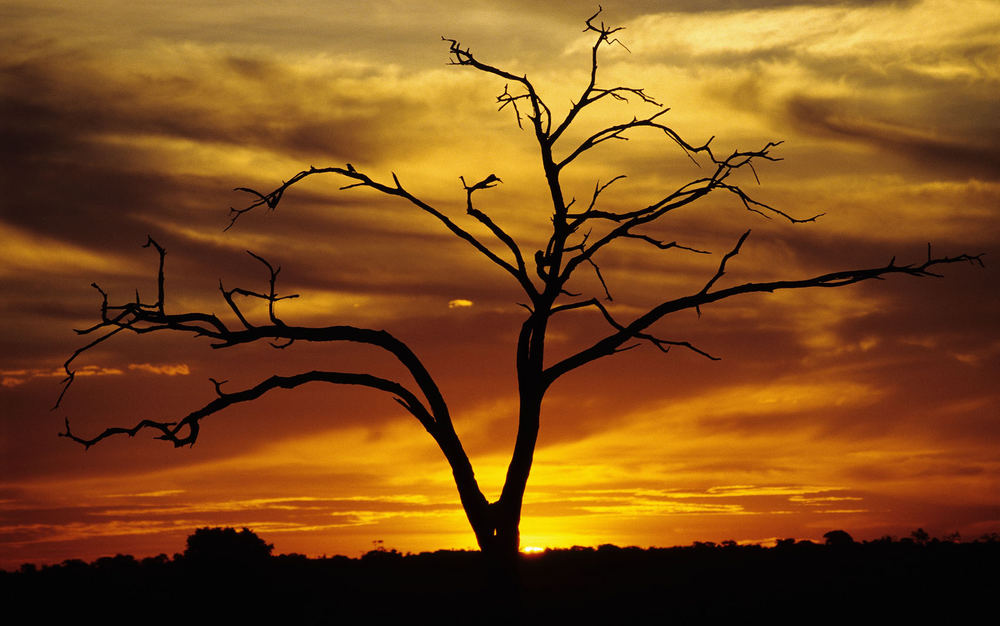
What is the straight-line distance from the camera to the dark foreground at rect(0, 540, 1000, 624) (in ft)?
52.4

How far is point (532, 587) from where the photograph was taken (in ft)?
59.7

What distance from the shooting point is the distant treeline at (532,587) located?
16047 mm

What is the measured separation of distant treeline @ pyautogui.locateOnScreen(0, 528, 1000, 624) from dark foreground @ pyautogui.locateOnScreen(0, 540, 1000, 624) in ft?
0.11

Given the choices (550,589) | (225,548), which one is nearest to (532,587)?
(550,589)

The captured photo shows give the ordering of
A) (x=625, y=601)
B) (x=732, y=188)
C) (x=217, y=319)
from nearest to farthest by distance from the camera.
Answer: (x=217, y=319)
(x=732, y=188)
(x=625, y=601)

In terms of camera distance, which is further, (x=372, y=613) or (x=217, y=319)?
(x=372, y=613)

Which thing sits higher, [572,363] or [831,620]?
[572,363]

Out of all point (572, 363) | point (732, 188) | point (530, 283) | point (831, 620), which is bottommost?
point (831, 620)

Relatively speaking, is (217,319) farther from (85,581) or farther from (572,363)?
(85,581)

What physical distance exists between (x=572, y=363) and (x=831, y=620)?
544 centimetres

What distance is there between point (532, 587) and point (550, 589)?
0.38 meters

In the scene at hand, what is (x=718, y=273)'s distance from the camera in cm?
1513

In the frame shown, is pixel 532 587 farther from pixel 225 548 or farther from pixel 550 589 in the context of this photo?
pixel 225 548

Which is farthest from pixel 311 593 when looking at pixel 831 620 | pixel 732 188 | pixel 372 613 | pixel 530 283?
pixel 732 188
